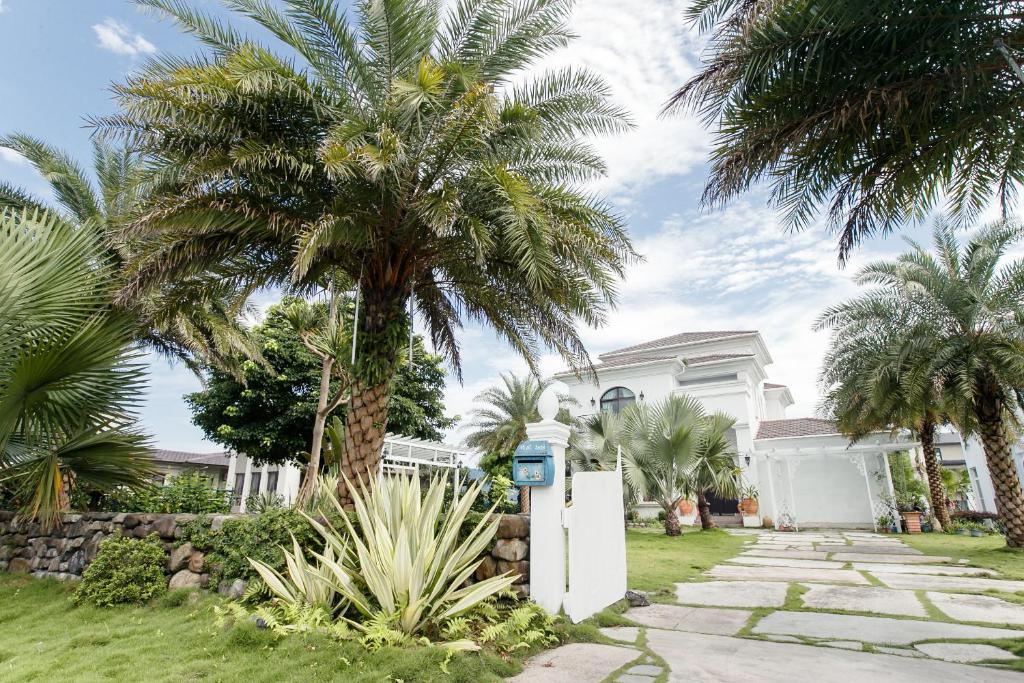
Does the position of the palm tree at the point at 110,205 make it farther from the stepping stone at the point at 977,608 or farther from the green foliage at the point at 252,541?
the stepping stone at the point at 977,608

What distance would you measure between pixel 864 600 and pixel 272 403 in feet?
Result: 57.9

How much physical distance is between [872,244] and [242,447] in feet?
63.0

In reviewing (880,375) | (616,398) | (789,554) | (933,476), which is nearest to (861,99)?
(789,554)

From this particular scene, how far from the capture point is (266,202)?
6648 millimetres

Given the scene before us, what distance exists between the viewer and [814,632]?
5.07 meters

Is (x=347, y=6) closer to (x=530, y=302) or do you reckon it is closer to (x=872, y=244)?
(x=530, y=302)

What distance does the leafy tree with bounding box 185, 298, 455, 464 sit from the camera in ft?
60.5

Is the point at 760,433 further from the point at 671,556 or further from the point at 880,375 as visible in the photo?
the point at 671,556

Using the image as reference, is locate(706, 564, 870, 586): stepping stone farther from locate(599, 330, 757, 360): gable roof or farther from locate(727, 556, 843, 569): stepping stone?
locate(599, 330, 757, 360): gable roof

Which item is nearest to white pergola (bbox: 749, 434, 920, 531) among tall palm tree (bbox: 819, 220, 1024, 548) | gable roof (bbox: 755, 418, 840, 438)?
gable roof (bbox: 755, 418, 840, 438)

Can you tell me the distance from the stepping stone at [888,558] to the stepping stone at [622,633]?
778 cm

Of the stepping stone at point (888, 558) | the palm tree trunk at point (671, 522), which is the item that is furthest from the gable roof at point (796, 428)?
the stepping stone at point (888, 558)

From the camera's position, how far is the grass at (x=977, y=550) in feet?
29.5

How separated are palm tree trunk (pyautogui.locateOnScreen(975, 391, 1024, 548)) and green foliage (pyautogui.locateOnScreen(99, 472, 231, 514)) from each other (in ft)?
50.8
